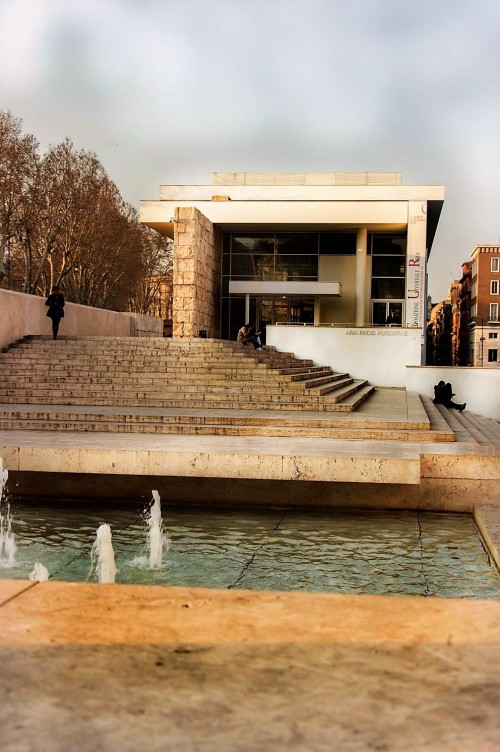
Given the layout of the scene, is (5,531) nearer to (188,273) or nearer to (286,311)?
(188,273)

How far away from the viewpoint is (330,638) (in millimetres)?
2629

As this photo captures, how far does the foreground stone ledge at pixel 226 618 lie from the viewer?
2619 millimetres

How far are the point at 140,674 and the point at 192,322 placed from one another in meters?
33.2

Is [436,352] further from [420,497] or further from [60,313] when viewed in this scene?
[420,497]

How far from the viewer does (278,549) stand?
7.40 m

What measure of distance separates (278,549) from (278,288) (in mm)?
34699

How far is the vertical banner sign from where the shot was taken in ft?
129

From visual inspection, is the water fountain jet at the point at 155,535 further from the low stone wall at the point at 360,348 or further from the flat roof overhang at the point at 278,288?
the flat roof overhang at the point at 278,288

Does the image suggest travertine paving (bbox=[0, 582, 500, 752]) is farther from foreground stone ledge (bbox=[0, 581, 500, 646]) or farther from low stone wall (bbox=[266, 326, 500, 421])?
low stone wall (bbox=[266, 326, 500, 421])

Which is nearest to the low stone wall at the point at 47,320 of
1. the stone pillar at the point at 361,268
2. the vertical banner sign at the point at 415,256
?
the stone pillar at the point at 361,268

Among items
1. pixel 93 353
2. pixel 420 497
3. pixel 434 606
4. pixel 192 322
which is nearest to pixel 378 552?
pixel 420 497

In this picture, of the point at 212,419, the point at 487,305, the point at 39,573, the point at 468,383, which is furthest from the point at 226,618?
the point at 487,305

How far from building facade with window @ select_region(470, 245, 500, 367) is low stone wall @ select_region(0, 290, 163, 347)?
64829 mm

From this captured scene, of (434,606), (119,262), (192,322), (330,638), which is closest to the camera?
(330,638)
